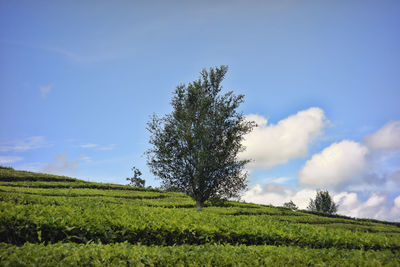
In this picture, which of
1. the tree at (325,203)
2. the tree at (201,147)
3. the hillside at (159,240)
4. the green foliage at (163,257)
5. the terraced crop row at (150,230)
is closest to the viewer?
the green foliage at (163,257)

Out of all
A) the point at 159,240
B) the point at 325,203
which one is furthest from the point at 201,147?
the point at 325,203

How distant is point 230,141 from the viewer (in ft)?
60.6

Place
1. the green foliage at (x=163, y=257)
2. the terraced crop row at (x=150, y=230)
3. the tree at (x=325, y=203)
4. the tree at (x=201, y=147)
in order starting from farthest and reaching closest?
1. the tree at (x=325, y=203)
2. the tree at (x=201, y=147)
3. the terraced crop row at (x=150, y=230)
4. the green foliage at (x=163, y=257)

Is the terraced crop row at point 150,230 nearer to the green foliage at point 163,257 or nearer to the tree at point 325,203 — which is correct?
the green foliage at point 163,257

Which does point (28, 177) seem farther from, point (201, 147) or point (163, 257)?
point (163, 257)

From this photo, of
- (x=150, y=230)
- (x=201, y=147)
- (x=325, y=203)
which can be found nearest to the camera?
(x=150, y=230)

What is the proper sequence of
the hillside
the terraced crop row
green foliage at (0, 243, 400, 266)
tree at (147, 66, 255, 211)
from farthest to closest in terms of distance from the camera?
1. tree at (147, 66, 255, 211)
2. the terraced crop row
3. the hillside
4. green foliage at (0, 243, 400, 266)

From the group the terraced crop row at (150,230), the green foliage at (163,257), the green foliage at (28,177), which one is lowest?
the green foliage at (163,257)

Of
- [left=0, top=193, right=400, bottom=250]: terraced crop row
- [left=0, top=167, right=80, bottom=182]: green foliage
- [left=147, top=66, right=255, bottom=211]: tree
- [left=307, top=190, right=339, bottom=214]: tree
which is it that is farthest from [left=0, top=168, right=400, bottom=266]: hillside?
[left=307, top=190, right=339, bottom=214]: tree

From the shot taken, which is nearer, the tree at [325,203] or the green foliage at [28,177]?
the green foliage at [28,177]

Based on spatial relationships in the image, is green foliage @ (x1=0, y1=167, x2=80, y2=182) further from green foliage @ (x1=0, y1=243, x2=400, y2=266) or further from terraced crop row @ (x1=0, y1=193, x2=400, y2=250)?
green foliage @ (x1=0, y1=243, x2=400, y2=266)

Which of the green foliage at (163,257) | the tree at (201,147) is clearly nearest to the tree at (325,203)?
the tree at (201,147)

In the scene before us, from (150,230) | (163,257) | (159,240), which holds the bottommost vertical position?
(163,257)

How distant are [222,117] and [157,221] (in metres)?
10.2
